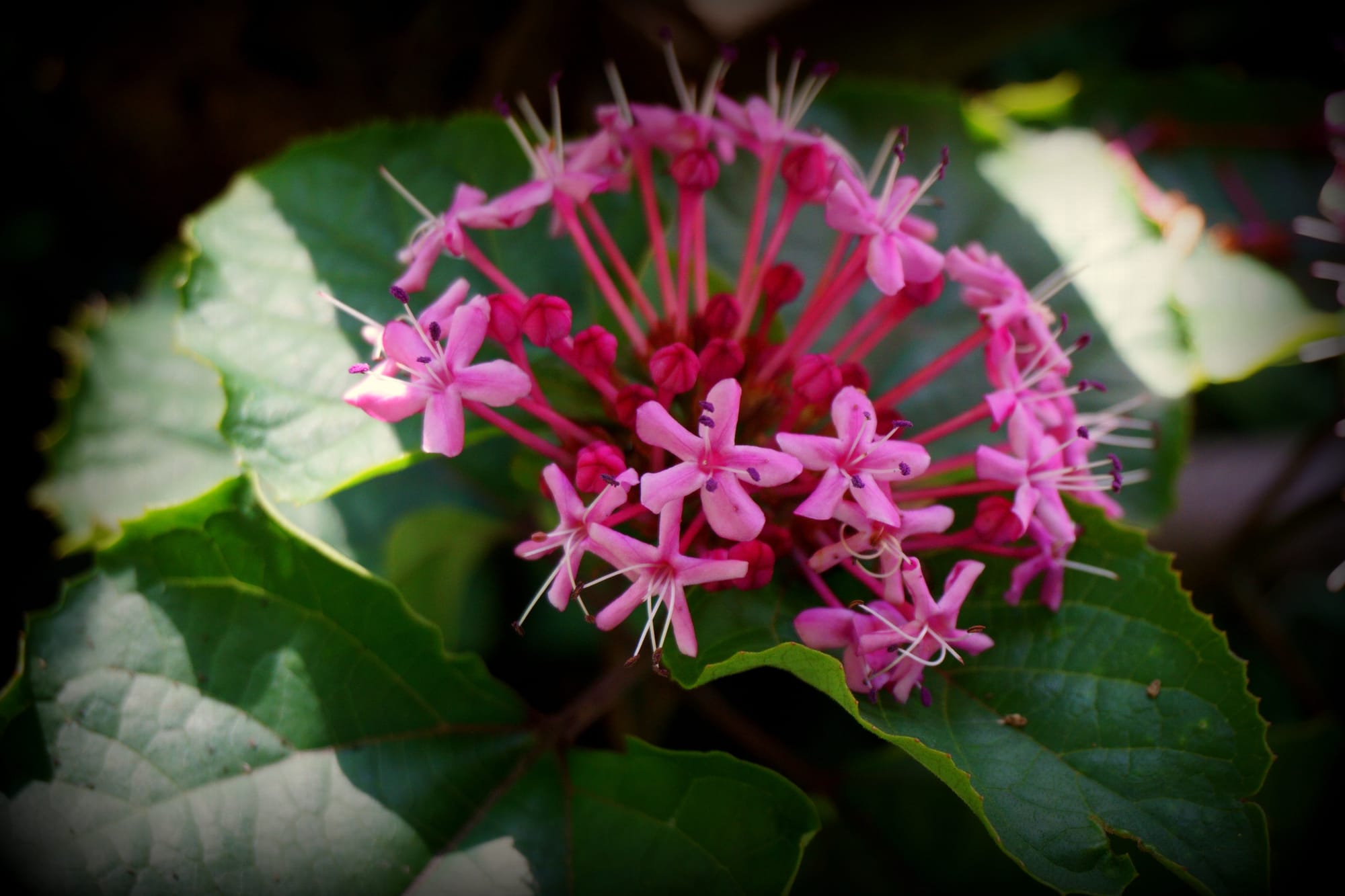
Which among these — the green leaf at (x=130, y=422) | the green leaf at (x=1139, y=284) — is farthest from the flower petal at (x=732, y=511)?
the green leaf at (x=130, y=422)

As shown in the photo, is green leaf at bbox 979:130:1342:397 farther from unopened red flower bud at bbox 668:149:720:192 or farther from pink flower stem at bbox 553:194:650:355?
pink flower stem at bbox 553:194:650:355

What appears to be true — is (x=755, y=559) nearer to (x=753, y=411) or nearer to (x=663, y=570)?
(x=663, y=570)

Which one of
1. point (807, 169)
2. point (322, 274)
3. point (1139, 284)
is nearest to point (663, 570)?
point (807, 169)

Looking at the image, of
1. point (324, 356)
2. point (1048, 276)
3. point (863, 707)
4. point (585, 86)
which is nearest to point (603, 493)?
point (863, 707)

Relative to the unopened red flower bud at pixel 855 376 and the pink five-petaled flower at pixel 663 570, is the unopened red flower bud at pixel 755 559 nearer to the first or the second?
the pink five-petaled flower at pixel 663 570

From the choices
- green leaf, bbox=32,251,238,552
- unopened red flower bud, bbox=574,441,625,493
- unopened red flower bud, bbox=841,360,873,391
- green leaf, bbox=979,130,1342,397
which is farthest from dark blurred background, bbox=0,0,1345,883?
unopened red flower bud, bbox=574,441,625,493

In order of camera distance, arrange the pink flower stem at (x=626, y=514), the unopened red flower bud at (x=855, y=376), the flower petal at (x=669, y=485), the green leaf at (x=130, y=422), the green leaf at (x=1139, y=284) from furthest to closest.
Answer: the green leaf at (x=130, y=422), the green leaf at (x=1139, y=284), the unopened red flower bud at (x=855, y=376), the pink flower stem at (x=626, y=514), the flower petal at (x=669, y=485)

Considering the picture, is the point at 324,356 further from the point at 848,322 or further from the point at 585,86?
the point at 585,86
